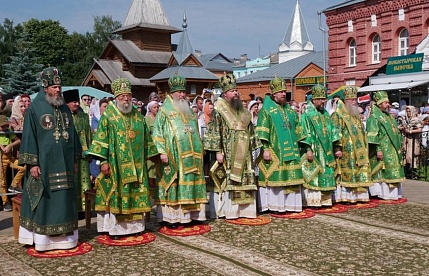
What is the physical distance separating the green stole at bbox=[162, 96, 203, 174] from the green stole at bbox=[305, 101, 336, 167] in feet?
7.04

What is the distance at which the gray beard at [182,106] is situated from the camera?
6.96m

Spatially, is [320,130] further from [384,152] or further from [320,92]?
[384,152]

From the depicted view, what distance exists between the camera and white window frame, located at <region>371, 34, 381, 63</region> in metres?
30.3

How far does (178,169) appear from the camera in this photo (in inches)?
265

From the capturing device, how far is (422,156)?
12.3 m

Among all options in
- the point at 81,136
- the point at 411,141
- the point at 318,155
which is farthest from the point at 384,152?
the point at 81,136

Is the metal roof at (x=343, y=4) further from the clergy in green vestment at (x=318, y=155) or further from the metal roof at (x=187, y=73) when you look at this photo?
the clergy in green vestment at (x=318, y=155)

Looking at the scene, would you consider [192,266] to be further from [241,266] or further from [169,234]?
[169,234]

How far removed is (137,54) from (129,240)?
107 ft

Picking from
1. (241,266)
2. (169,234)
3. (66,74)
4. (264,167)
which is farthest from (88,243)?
(66,74)

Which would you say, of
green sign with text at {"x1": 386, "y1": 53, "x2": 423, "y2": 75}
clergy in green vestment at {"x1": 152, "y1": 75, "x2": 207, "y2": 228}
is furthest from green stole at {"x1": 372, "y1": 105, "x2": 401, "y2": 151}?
green sign with text at {"x1": 386, "y1": 53, "x2": 423, "y2": 75}

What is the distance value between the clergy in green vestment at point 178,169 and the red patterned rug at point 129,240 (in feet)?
1.52

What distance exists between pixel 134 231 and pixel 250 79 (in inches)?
1556

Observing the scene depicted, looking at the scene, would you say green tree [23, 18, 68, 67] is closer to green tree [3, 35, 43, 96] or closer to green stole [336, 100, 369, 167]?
green tree [3, 35, 43, 96]
